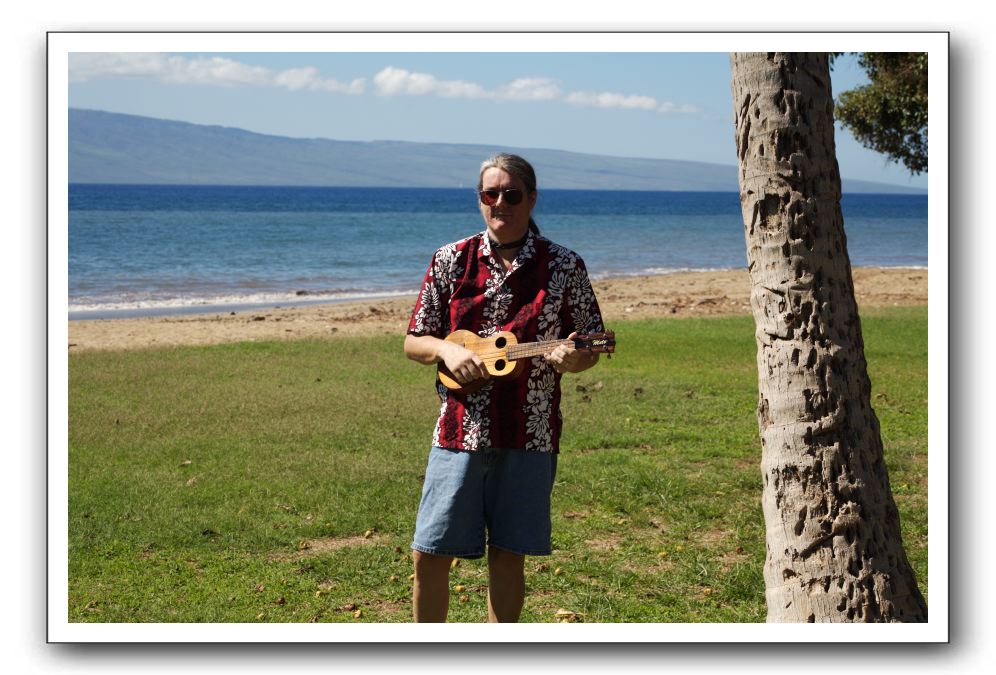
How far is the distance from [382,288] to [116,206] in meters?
64.6

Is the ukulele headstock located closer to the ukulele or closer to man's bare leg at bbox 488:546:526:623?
the ukulele

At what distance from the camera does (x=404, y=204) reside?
116562 millimetres

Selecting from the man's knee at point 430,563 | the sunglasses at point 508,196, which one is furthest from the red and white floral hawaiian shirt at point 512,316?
the man's knee at point 430,563

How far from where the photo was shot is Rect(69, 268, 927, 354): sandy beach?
18875 mm

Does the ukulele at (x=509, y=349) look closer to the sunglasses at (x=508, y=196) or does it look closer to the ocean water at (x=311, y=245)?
the sunglasses at (x=508, y=196)

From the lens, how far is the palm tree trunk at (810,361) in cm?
473

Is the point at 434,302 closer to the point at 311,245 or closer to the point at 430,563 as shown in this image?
the point at 430,563

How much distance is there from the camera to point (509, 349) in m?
4.59

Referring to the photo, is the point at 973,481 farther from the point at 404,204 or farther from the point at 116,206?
the point at 404,204

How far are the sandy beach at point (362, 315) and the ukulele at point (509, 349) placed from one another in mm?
13502

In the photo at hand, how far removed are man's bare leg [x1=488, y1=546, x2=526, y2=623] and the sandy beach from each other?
13.4m

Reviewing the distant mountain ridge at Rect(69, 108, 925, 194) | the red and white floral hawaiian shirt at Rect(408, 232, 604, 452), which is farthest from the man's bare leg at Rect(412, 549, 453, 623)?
the distant mountain ridge at Rect(69, 108, 925, 194)

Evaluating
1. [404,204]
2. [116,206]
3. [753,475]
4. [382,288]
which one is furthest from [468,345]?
[404,204]
